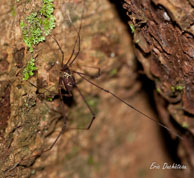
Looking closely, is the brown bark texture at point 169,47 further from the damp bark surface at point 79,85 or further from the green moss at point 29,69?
the green moss at point 29,69

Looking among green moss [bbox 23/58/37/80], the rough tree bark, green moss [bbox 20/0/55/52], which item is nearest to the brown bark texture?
the rough tree bark

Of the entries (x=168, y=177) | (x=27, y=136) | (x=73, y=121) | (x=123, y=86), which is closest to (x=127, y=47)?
(x=123, y=86)

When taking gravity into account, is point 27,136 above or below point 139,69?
below

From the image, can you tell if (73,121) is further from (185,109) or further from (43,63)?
(185,109)

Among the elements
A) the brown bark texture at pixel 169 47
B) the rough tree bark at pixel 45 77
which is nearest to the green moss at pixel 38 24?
the rough tree bark at pixel 45 77

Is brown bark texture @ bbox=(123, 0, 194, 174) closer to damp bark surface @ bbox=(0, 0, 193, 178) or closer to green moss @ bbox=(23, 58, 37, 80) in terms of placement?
damp bark surface @ bbox=(0, 0, 193, 178)
